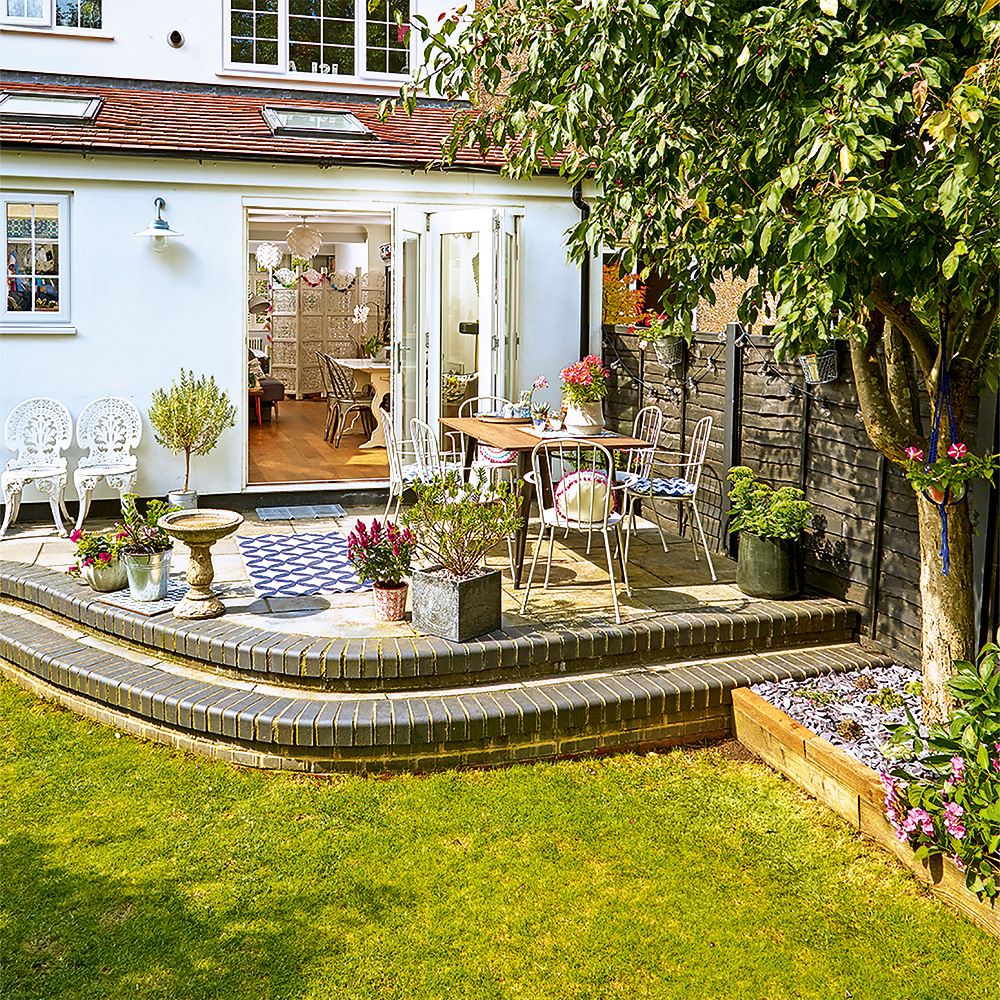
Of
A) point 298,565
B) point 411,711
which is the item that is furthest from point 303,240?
point 411,711

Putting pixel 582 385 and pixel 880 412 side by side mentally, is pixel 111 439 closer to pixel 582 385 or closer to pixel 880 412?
pixel 582 385

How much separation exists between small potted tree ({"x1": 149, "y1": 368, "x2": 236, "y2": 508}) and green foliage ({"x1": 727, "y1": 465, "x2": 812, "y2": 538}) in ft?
13.9

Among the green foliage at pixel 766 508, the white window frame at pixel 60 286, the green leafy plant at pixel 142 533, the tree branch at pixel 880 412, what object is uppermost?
the white window frame at pixel 60 286

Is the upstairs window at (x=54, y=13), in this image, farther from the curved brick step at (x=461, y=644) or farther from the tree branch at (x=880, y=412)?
the tree branch at (x=880, y=412)

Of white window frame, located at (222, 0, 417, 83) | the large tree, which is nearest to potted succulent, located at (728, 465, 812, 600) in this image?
the large tree

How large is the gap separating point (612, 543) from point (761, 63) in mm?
4571

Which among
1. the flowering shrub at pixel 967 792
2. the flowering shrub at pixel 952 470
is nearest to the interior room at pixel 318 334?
the flowering shrub at pixel 952 470

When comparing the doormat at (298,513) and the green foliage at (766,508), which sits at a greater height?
the green foliage at (766,508)

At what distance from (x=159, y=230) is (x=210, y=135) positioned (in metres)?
0.97

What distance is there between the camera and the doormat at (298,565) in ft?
21.1

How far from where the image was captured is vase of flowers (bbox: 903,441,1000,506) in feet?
14.4

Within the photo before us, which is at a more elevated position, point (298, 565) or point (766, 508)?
point (766, 508)

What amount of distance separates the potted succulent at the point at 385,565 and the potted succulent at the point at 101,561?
1511 mm

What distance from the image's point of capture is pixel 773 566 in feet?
20.1
